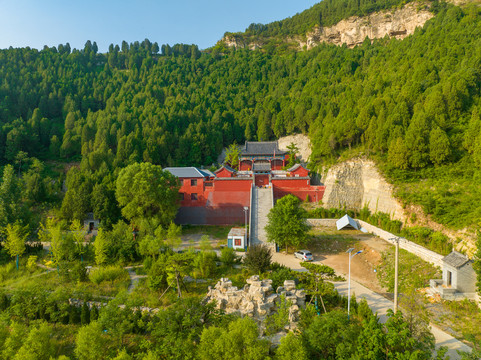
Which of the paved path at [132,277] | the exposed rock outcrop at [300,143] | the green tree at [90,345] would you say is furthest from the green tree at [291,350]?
the exposed rock outcrop at [300,143]

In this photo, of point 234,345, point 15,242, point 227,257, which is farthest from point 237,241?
point 15,242

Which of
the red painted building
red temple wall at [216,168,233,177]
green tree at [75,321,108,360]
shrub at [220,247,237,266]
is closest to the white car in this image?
shrub at [220,247,237,266]

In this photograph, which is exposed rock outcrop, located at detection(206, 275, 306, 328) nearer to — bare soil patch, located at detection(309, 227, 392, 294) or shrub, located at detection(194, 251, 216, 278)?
shrub, located at detection(194, 251, 216, 278)

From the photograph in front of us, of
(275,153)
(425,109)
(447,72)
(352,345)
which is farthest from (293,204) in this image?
(447,72)

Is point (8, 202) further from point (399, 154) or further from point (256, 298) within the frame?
point (399, 154)

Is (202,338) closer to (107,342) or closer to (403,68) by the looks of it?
(107,342)
